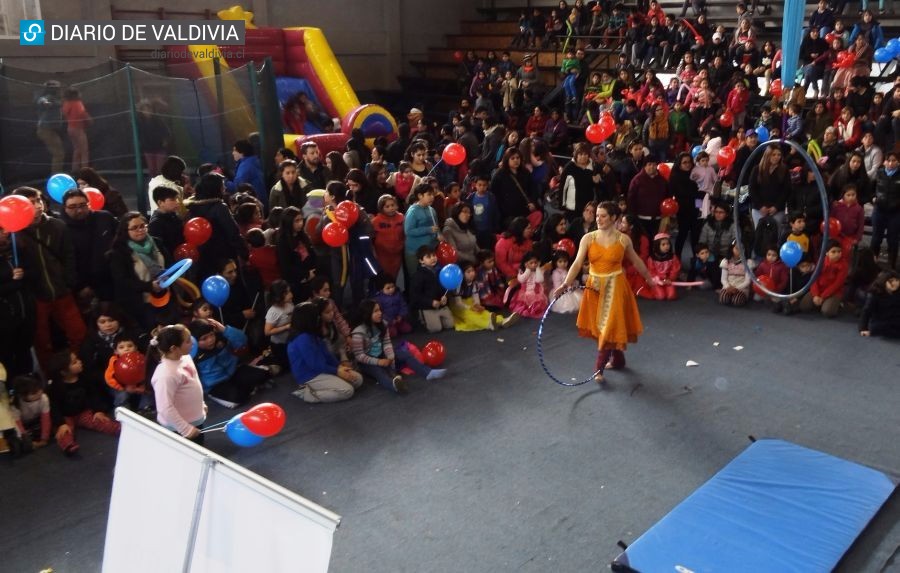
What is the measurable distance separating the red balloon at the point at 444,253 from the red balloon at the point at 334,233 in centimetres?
109

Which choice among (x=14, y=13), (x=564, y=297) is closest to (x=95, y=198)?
(x=564, y=297)

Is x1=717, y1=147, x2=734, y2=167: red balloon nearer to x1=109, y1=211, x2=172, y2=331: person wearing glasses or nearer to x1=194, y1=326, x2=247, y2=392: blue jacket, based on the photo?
x1=194, y1=326, x2=247, y2=392: blue jacket

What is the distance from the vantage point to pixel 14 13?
14.2m

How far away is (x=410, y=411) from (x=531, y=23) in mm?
14035

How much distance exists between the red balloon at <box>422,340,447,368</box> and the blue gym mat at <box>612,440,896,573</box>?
8.49ft

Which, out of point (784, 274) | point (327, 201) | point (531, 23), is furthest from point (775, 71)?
point (327, 201)

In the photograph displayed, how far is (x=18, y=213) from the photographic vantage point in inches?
211

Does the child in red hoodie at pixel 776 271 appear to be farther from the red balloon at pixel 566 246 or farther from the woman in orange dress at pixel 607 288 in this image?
the woman in orange dress at pixel 607 288

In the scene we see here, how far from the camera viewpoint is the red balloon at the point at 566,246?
8312 mm

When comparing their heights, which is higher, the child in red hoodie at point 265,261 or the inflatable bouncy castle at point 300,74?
the inflatable bouncy castle at point 300,74

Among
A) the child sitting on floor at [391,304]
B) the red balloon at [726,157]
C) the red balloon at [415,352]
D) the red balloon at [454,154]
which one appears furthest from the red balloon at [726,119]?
the red balloon at [415,352]

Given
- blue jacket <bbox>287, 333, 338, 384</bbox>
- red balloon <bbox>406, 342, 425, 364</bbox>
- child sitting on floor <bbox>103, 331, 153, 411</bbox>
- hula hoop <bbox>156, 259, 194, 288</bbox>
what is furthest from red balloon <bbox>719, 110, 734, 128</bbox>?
child sitting on floor <bbox>103, 331, 153, 411</bbox>

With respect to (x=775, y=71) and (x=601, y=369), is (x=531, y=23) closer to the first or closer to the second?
(x=775, y=71)

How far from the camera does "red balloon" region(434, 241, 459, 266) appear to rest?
7.77m
